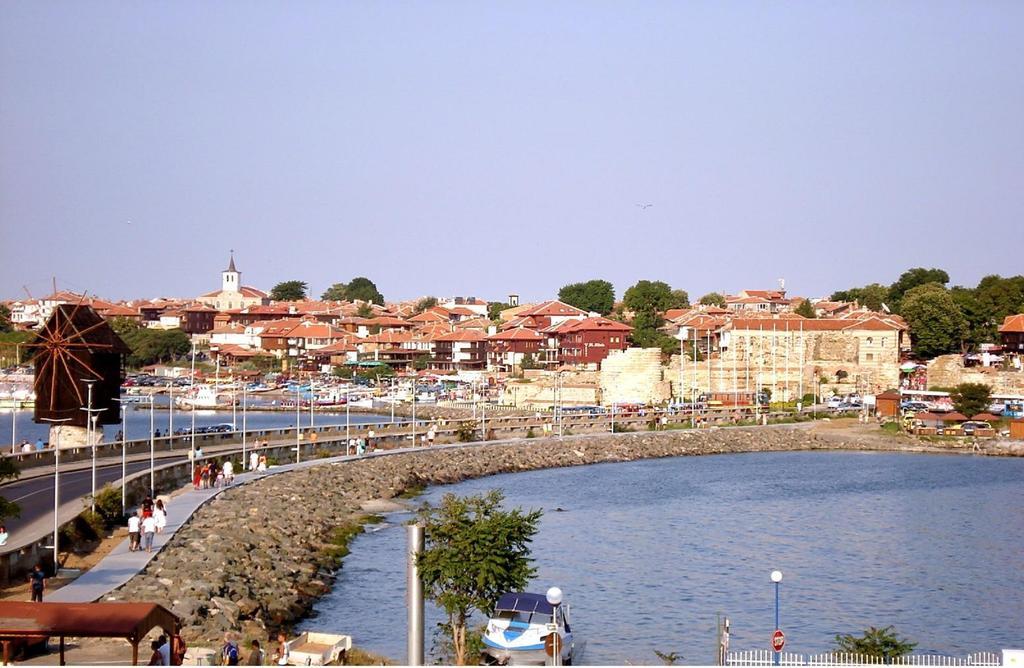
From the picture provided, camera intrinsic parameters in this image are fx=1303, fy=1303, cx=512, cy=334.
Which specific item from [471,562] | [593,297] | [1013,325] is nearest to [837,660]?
[471,562]

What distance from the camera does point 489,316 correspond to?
136 metres

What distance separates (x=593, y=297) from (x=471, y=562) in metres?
103

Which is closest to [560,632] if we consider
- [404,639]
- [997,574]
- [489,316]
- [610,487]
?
[404,639]

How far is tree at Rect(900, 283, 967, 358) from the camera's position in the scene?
82.4m

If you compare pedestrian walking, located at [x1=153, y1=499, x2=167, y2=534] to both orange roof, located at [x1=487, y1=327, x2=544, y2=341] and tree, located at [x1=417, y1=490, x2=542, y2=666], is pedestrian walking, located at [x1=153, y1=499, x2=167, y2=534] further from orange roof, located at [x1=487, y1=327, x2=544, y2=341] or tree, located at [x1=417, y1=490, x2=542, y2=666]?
orange roof, located at [x1=487, y1=327, x2=544, y2=341]

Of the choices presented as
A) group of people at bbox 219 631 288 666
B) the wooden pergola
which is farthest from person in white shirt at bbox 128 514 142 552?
the wooden pergola

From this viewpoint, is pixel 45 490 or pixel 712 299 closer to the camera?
pixel 45 490

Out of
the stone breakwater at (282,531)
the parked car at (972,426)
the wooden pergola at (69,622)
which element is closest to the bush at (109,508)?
the stone breakwater at (282,531)

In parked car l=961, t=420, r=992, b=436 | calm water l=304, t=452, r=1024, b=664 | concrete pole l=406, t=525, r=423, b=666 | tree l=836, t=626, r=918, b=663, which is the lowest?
calm water l=304, t=452, r=1024, b=664

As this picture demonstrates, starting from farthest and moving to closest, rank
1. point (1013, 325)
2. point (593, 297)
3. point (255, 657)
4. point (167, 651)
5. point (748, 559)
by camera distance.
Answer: point (593, 297) → point (1013, 325) → point (748, 559) → point (255, 657) → point (167, 651)

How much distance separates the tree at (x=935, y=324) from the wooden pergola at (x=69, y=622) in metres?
74.6

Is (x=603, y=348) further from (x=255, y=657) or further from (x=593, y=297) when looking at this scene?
(x=255, y=657)

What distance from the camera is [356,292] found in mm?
169875

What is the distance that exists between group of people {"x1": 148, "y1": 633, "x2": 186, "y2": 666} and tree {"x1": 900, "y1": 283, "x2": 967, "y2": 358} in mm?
73707
